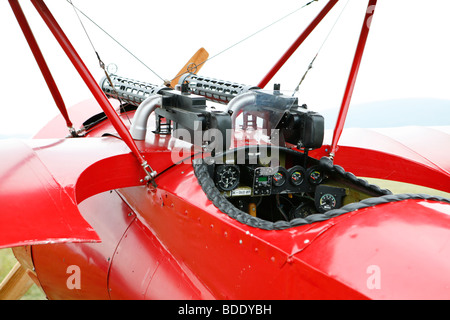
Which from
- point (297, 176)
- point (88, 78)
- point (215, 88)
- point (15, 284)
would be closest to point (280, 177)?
point (297, 176)

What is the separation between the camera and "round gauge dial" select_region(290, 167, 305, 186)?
3248 millimetres

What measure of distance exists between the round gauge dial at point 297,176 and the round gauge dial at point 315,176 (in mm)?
53

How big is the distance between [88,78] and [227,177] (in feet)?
4.29

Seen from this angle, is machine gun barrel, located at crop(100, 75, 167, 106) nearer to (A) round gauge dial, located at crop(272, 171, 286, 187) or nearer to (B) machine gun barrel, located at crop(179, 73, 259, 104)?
(B) machine gun barrel, located at crop(179, 73, 259, 104)

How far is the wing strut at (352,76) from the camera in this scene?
393 centimetres

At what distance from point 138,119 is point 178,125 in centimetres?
37

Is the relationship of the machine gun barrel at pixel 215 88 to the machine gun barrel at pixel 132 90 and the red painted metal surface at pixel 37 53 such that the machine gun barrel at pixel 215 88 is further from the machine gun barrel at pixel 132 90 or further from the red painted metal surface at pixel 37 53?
the red painted metal surface at pixel 37 53

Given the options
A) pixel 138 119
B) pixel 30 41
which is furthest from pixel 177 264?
pixel 30 41

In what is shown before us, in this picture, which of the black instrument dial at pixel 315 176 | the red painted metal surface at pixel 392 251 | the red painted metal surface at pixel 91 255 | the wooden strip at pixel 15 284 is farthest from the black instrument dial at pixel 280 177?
the wooden strip at pixel 15 284

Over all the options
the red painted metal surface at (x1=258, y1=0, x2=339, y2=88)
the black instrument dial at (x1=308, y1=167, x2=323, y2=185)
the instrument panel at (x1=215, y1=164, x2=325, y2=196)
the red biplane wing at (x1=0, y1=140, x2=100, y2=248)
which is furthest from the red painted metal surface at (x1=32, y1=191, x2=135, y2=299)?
the red painted metal surface at (x1=258, y1=0, x2=339, y2=88)

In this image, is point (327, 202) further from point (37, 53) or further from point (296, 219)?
point (37, 53)

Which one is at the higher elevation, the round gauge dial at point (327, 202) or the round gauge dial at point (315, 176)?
the round gauge dial at point (315, 176)

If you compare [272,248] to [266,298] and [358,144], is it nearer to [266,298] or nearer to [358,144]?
[266,298]

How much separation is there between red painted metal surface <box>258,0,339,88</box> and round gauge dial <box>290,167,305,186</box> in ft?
6.77
